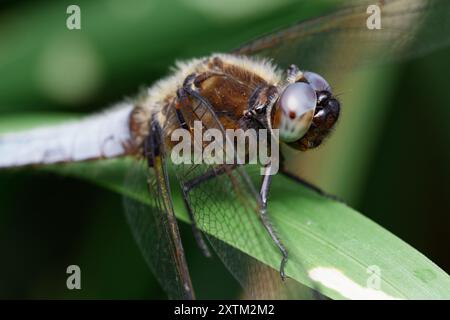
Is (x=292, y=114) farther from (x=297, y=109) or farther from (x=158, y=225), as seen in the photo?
(x=158, y=225)

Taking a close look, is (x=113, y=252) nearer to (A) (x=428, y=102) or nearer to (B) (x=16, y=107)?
(B) (x=16, y=107)

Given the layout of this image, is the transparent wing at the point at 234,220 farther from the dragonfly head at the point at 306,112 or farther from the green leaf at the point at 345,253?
the dragonfly head at the point at 306,112
